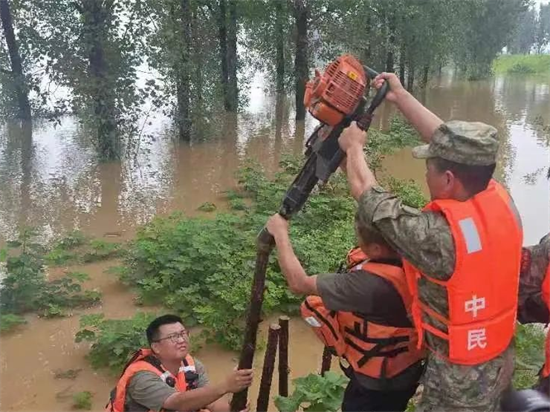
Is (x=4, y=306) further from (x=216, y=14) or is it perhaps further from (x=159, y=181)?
(x=216, y=14)

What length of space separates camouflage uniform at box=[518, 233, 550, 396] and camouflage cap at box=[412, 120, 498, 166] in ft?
2.16

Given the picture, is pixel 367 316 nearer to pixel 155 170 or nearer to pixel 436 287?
pixel 436 287

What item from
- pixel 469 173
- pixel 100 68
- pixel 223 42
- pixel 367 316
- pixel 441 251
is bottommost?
pixel 367 316

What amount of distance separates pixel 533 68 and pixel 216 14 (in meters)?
40.4

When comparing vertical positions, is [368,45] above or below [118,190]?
above

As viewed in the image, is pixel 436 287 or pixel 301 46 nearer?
pixel 436 287

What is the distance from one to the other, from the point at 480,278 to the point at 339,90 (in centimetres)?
100

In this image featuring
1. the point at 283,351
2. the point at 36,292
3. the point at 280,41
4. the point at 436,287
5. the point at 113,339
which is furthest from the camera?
the point at 280,41

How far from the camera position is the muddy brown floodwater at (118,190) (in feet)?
17.6

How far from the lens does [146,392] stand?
317 centimetres

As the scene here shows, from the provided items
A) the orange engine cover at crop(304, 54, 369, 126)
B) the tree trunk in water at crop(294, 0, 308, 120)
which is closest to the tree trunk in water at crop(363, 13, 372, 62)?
the tree trunk in water at crop(294, 0, 308, 120)

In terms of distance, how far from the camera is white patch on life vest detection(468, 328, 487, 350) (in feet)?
7.18

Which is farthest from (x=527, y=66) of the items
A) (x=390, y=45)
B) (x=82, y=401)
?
(x=82, y=401)

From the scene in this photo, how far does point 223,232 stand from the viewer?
24.0 feet
